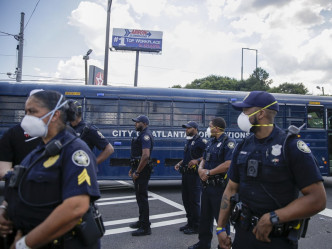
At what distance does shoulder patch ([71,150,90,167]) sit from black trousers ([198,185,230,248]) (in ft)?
8.62

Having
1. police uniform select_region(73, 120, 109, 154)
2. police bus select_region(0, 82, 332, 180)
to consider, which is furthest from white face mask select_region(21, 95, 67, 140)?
police bus select_region(0, 82, 332, 180)

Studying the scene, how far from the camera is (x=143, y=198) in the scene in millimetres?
4996

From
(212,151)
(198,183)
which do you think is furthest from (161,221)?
(212,151)

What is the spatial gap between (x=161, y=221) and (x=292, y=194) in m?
3.94

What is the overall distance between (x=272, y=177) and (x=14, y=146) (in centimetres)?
263

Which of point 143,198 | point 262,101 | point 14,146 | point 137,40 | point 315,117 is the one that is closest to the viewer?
point 262,101

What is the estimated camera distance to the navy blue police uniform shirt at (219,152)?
13.9 feet

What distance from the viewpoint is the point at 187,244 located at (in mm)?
4441

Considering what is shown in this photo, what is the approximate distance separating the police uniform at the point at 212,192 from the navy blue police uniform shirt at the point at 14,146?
95.9 inches

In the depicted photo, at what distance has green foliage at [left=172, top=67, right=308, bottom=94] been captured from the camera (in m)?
49.9

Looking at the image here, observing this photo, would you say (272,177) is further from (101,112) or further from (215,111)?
(215,111)

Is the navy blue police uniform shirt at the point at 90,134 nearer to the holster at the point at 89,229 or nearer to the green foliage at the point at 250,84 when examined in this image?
the holster at the point at 89,229

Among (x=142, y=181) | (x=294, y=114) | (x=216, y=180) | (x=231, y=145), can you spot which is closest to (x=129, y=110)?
(x=142, y=181)

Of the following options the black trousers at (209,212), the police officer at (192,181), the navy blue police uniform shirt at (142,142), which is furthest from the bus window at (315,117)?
the black trousers at (209,212)
